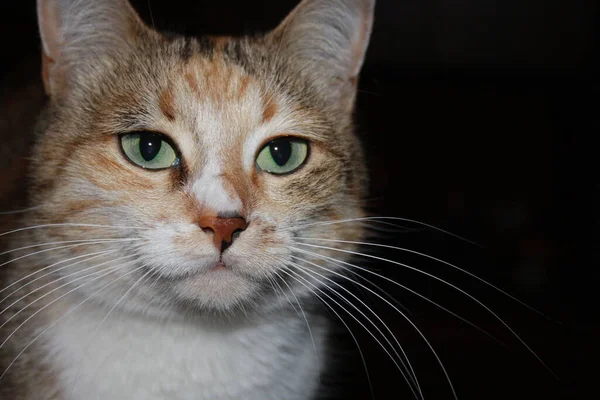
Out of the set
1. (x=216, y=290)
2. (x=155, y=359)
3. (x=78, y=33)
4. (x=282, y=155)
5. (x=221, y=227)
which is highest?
(x=78, y=33)

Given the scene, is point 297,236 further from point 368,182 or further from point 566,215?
point 566,215

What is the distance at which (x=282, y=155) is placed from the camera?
1.23 meters

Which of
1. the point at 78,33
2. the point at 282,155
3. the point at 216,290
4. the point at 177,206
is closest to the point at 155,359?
the point at 216,290

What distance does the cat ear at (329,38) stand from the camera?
1.25 metres

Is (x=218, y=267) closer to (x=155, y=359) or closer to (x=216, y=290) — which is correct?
(x=216, y=290)

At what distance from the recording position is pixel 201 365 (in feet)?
4.04

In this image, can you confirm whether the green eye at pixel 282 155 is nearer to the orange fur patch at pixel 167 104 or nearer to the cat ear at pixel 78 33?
the orange fur patch at pixel 167 104

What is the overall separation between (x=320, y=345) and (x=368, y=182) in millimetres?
368

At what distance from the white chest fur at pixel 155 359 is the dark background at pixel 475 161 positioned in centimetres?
34

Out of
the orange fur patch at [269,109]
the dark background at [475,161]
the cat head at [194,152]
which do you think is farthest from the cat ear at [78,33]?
the orange fur patch at [269,109]

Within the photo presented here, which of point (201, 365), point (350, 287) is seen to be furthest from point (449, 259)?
point (201, 365)

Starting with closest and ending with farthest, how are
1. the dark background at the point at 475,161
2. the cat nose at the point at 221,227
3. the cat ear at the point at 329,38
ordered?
1. the cat nose at the point at 221,227
2. the cat ear at the point at 329,38
3. the dark background at the point at 475,161

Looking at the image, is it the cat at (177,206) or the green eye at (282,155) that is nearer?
the cat at (177,206)

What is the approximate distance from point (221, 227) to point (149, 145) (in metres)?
0.23
